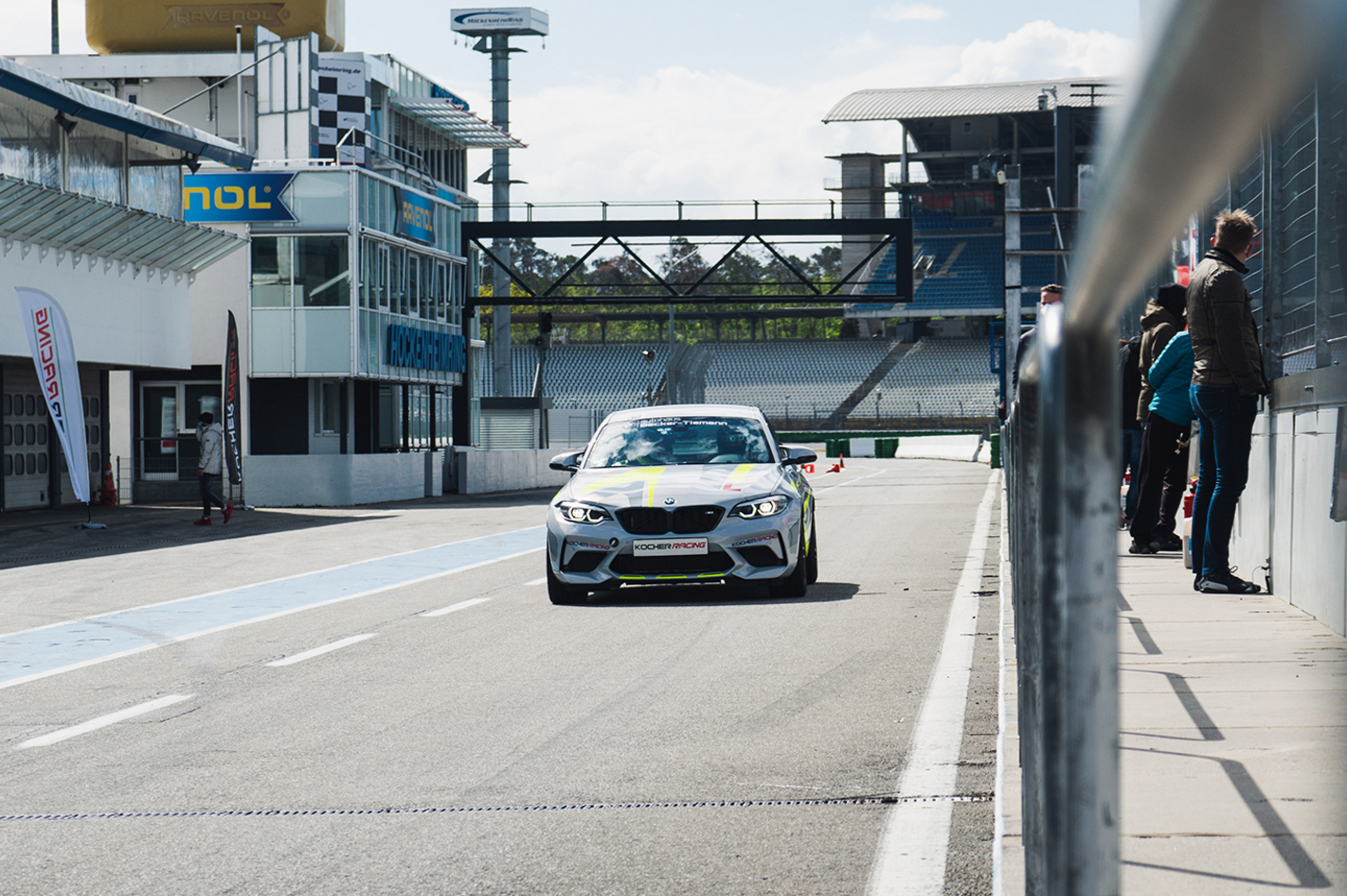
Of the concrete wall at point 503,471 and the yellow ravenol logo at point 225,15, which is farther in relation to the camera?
the yellow ravenol logo at point 225,15

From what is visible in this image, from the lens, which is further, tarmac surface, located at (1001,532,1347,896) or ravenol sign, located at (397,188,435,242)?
ravenol sign, located at (397,188,435,242)

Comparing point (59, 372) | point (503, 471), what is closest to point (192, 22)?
point (503, 471)

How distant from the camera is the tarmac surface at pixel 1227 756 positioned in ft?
10.8

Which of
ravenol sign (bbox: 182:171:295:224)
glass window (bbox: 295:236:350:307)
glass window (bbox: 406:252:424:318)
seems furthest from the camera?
glass window (bbox: 406:252:424:318)

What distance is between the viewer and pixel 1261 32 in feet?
2.04

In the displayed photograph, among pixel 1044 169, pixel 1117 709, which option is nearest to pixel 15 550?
pixel 1117 709

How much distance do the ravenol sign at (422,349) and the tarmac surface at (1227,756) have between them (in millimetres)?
28905

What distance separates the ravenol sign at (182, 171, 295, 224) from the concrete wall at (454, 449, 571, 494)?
24.6 feet

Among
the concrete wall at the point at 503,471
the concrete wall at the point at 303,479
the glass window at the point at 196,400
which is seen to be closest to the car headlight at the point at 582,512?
the concrete wall at the point at 303,479

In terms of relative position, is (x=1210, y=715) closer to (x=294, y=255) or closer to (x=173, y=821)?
(x=173, y=821)

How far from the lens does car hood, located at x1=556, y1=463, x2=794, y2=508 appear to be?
11617 millimetres

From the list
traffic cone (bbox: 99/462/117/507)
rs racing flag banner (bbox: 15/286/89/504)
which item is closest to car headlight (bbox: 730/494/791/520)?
rs racing flag banner (bbox: 15/286/89/504)

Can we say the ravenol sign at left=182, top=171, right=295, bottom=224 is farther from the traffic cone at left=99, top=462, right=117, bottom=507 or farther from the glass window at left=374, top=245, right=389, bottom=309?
the traffic cone at left=99, top=462, right=117, bottom=507

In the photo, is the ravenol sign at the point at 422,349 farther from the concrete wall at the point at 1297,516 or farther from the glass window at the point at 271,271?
the concrete wall at the point at 1297,516
